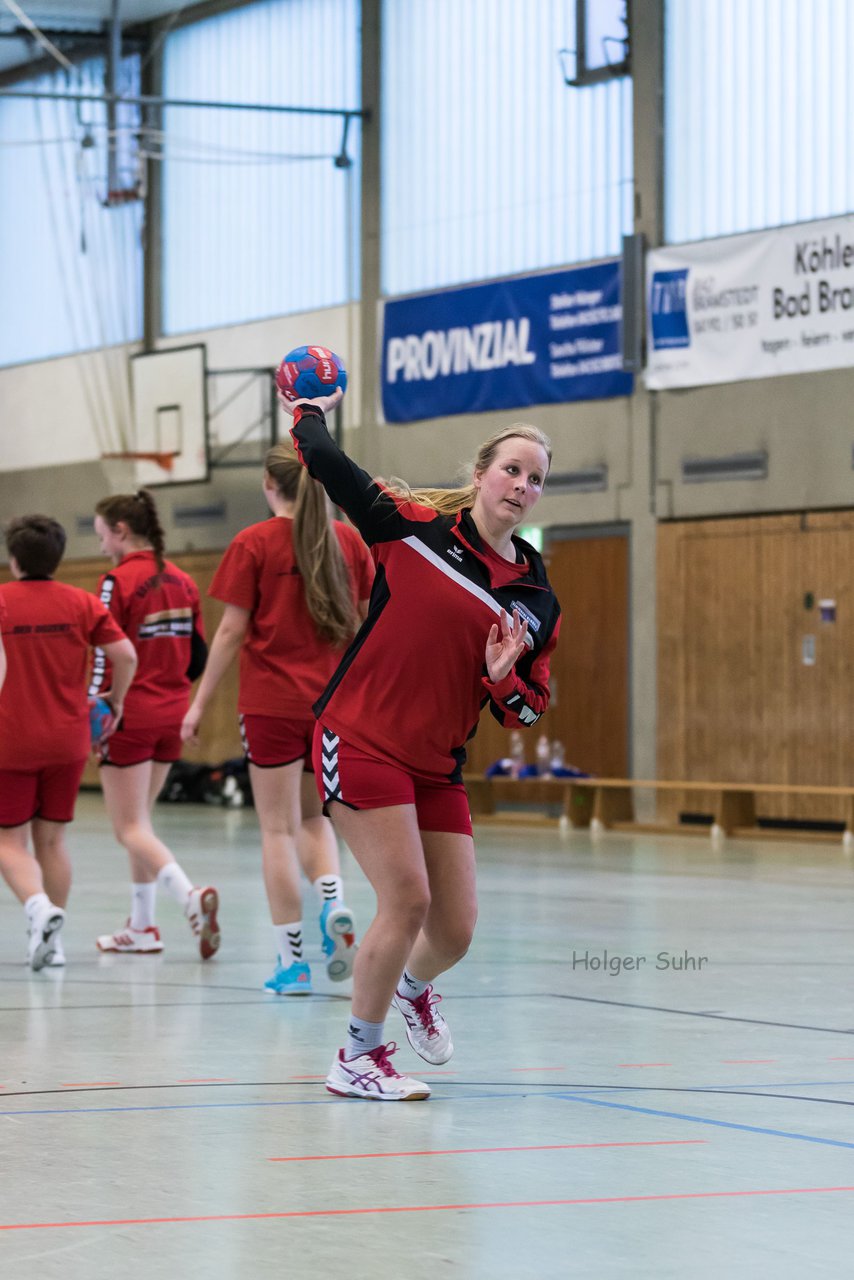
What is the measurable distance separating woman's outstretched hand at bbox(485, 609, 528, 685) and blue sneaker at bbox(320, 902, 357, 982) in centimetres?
255

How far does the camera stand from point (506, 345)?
21.2 meters

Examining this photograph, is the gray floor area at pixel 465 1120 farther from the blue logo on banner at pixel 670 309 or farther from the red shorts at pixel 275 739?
the blue logo on banner at pixel 670 309

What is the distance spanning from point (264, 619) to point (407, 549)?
238 cm

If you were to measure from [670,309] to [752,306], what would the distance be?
957mm

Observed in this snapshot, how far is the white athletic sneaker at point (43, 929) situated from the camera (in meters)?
7.60

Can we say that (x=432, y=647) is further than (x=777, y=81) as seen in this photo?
No

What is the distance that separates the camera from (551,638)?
16.7ft

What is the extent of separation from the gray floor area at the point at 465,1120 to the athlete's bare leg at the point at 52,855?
307mm

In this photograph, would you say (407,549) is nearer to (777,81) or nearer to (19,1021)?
(19,1021)

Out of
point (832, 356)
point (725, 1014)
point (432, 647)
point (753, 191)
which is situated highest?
point (753, 191)

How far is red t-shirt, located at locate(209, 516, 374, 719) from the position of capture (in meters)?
7.24

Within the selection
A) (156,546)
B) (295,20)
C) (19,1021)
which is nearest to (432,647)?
(19,1021)

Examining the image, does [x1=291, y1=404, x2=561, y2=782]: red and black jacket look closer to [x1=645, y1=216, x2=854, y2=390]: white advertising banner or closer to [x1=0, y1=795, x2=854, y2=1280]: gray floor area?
[x1=0, y1=795, x2=854, y2=1280]: gray floor area

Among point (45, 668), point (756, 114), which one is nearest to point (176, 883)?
point (45, 668)
